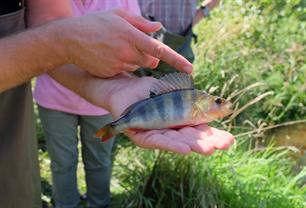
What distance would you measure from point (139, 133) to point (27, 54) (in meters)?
0.47

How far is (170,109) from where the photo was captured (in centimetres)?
180

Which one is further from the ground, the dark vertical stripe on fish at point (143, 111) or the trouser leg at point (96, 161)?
the dark vertical stripe on fish at point (143, 111)

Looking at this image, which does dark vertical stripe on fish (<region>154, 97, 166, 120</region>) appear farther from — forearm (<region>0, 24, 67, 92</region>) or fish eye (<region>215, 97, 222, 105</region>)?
forearm (<region>0, 24, 67, 92</region>)

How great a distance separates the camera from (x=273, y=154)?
4.05m

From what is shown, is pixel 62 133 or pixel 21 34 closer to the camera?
pixel 21 34

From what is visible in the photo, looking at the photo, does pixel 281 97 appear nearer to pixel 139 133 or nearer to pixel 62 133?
pixel 62 133

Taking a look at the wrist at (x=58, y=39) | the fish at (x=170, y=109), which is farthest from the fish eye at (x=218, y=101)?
the wrist at (x=58, y=39)

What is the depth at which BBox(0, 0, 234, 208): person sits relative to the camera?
4.95 feet

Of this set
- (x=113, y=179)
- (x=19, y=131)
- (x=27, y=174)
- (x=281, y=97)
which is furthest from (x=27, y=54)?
(x=281, y=97)

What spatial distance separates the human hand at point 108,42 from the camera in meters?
1.58

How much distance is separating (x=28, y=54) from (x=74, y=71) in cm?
35

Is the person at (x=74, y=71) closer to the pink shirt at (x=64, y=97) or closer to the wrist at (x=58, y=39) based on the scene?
the wrist at (x=58, y=39)

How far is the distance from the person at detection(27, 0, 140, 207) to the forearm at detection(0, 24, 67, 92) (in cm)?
138

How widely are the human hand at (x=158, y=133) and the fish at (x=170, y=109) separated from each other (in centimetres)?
4
